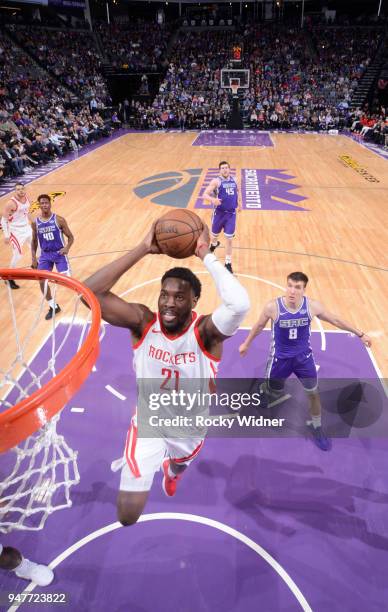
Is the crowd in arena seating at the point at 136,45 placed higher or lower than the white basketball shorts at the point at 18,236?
higher

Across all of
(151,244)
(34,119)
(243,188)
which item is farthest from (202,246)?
(34,119)

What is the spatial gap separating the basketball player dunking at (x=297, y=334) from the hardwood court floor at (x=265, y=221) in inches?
61.4

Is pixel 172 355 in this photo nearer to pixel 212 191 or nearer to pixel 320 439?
pixel 320 439

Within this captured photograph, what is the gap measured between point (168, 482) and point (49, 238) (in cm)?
399

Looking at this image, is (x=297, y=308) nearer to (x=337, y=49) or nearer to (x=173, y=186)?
(x=173, y=186)

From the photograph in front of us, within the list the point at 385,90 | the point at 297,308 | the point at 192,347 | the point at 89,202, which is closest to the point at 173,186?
the point at 89,202

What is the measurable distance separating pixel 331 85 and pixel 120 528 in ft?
96.8

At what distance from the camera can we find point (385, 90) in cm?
2577

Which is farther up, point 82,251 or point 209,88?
point 209,88

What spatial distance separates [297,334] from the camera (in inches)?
159

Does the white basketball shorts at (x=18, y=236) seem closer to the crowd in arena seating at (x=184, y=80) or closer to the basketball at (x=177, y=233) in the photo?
the basketball at (x=177, y=233)

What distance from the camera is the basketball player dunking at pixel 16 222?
6.97m

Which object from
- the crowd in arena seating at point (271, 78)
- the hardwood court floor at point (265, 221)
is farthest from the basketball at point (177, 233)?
the crowd in arena seating at point (271, 78)

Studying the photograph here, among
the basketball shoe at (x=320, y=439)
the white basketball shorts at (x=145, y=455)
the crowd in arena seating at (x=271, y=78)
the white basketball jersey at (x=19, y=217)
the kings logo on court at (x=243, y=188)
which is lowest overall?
the basketball shoe at (x=320, y=439)
